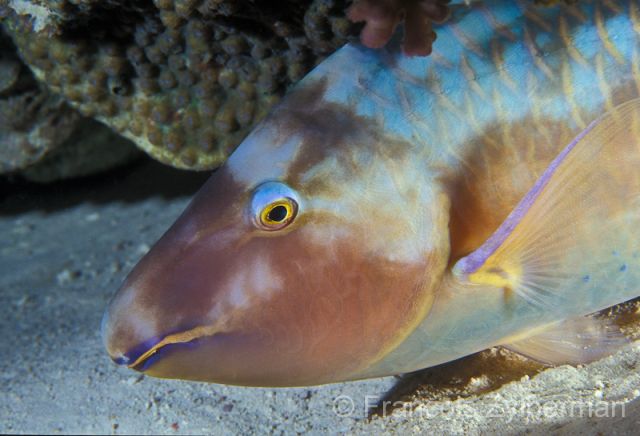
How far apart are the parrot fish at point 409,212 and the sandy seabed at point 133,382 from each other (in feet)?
1.13

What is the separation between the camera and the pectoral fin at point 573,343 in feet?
6.53

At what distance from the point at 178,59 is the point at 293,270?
7.15ft

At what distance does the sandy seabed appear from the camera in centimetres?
196

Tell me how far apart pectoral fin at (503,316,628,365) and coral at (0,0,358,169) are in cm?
152

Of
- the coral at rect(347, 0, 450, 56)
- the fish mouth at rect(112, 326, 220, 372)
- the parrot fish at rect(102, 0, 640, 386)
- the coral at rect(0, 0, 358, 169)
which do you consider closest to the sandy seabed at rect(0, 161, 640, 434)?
the parrot fish at rect(102, 0, 640, 386)

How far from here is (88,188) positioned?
6031 millimetres

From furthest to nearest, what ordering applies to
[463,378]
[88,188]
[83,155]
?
[88,188]
[83,155]
[463,378]

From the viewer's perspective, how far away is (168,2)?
276 cm

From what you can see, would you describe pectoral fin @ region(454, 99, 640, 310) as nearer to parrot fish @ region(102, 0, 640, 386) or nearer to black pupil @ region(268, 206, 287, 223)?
parrot fish @ region(102, 0, 640, 386)

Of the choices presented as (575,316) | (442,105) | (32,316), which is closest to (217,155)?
(32,316)

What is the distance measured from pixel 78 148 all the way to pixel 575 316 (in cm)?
477

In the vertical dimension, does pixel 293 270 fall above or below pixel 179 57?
above

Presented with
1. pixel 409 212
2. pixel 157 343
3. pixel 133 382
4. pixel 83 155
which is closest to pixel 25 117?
pixel 83 155

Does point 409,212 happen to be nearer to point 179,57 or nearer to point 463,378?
point 463,378
